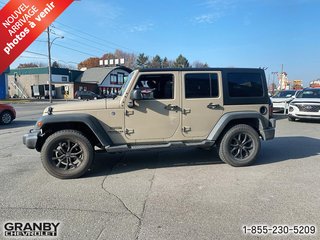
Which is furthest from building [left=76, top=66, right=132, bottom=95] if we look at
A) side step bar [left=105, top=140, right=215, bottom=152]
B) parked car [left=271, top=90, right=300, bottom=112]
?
side step bar [left=105, top=140, right=215, bottom=152]

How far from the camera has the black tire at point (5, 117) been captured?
13.6 metres

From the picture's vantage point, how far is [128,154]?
705 cm

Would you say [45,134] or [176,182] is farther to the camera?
[45,134]

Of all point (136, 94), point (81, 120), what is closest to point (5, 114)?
point (81, 120)

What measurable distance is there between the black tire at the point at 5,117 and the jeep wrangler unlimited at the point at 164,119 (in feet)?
31.9

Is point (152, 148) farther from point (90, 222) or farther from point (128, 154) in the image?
point (90, 222)

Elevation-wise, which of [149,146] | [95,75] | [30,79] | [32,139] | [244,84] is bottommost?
[149,146]

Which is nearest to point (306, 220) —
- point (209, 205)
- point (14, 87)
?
point (209, 205)

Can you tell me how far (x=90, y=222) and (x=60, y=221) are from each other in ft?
1.33

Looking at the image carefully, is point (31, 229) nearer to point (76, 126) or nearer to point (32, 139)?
point (32, 139)

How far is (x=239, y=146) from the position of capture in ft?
19.5

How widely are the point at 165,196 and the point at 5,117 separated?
12.2 meters

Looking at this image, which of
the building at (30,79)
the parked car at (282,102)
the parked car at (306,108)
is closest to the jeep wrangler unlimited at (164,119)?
the parked car at (306,108)

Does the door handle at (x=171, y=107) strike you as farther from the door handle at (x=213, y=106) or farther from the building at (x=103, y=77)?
the building at (x=103, y=77)
